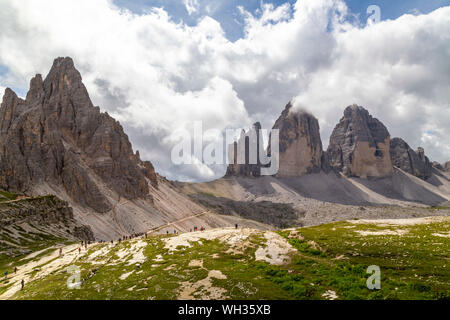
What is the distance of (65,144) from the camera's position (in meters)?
151

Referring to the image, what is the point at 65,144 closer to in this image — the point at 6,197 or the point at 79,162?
the point at 79,162

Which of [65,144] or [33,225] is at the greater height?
[65,144]

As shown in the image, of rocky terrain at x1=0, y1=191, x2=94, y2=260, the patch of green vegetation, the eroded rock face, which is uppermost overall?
the eroded rock face

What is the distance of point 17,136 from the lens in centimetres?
12431

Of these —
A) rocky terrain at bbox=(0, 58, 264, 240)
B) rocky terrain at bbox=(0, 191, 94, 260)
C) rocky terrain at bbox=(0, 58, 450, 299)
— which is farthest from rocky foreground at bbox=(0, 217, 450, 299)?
rocky terrain at bbox=(0, 58, 264, 240)

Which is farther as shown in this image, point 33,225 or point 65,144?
point 65,144

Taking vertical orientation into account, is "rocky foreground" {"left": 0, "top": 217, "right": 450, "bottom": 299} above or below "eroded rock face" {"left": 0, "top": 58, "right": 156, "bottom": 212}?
below

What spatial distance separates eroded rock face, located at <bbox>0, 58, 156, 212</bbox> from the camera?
120 meters

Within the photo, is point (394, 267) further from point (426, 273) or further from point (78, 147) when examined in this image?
point (78, 147)

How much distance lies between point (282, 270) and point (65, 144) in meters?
160

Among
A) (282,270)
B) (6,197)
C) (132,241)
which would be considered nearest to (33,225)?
(6,197)

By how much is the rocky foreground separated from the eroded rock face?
97794mm

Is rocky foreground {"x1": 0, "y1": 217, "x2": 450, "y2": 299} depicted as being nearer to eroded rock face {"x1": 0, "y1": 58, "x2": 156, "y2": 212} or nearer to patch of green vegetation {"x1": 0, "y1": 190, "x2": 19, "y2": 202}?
patch of green vegetation {"x1": 0, "y1": 190, "x2": 19, "y2": 202}
